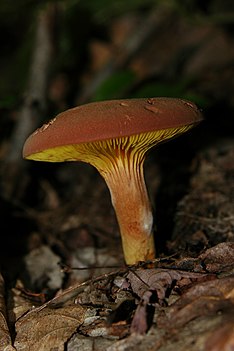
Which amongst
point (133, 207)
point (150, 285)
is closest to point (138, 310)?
point (150, 285)

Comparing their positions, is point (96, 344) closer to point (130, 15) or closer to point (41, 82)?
point (41, 82)

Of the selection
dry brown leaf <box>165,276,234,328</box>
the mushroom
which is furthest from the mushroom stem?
dry brown leaf <box>165,276,234,328</box>

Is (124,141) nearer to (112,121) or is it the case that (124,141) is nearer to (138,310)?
(112,121)

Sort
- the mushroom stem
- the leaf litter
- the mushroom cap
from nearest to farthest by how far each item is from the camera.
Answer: the leaf litter → the mushroom cap → the mushroom stem

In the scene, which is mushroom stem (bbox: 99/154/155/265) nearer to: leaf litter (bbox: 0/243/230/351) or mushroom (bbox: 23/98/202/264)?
mushroom (bbox: 23/98/202/264)

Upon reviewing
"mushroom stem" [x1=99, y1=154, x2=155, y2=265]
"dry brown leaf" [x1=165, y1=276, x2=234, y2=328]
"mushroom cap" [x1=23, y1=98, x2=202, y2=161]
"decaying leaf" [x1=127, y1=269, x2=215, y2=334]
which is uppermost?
"mushroom cap" [x1=23, y1=98, x2=202, y2=161]

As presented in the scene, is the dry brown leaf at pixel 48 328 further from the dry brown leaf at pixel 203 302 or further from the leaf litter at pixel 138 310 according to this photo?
the dry brown leaf at pixel 203 302

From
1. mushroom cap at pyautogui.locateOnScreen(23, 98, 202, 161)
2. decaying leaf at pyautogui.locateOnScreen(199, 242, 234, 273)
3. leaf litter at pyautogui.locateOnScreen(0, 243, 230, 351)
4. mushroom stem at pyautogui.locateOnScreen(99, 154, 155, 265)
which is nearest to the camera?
leaf litter at pyautogui.locateOnScreen(0, 243, 230, 351)
